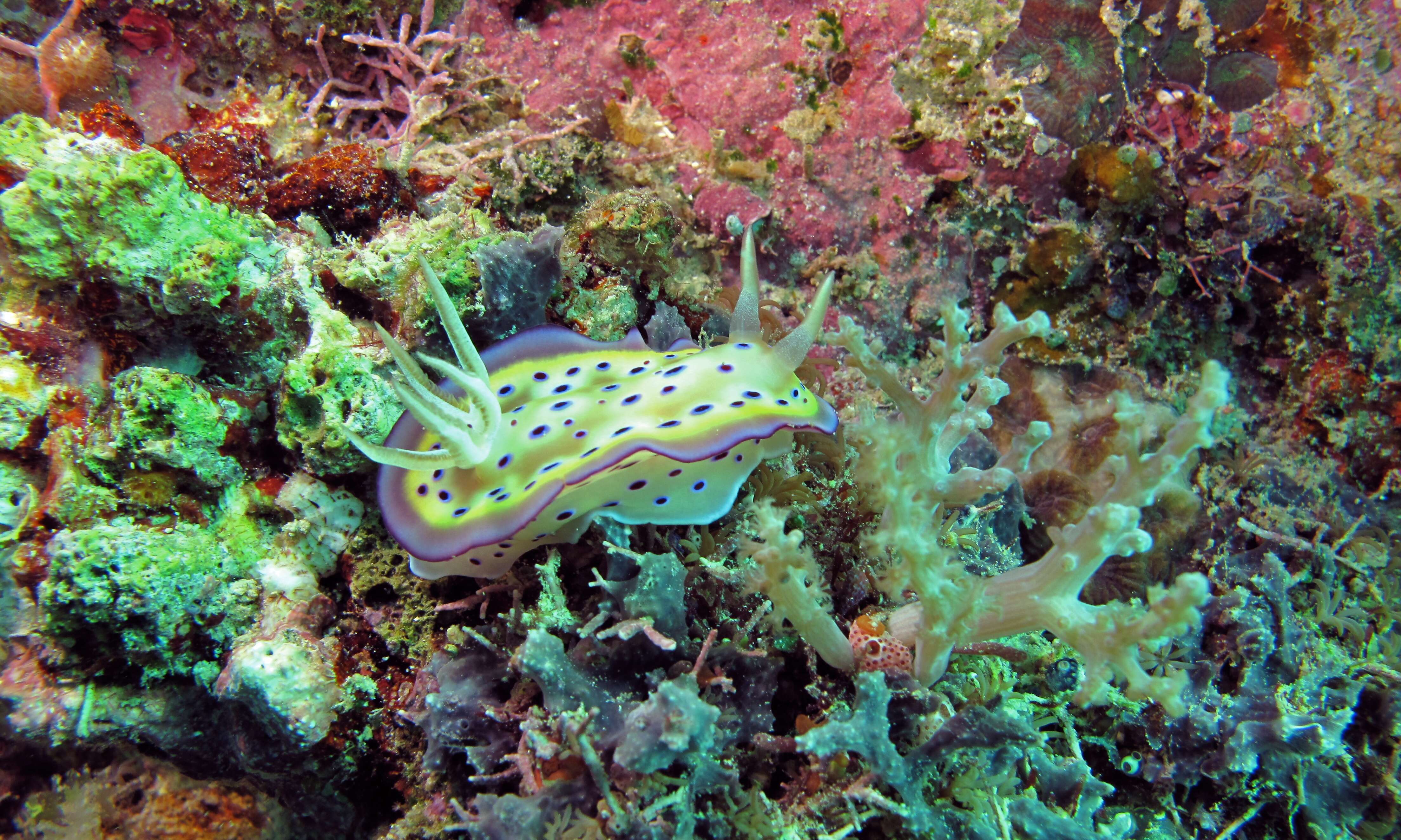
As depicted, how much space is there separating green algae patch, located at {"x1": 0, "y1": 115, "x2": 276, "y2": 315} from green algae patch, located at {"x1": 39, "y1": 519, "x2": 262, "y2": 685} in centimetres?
98

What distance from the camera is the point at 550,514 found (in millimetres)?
2293

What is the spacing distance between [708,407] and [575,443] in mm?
548

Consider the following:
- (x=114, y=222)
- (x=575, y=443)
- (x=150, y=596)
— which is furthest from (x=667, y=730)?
(x=114, y=222)

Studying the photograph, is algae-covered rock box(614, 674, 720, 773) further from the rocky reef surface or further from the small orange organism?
the small orange organism

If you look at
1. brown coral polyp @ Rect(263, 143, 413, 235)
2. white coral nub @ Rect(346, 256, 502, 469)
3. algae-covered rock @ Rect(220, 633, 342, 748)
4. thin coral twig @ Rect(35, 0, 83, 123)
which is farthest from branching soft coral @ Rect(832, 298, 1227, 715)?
thin coral twig @ Rect(35, 0, 83, 123)

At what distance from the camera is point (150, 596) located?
7.52 feet

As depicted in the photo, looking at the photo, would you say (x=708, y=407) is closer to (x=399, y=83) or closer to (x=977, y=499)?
(x=977, y=499)

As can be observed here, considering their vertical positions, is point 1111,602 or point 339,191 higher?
point 339,191

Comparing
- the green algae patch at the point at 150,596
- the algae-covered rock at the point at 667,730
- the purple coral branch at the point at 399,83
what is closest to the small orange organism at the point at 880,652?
the algae-covered rock at the point at 667,730

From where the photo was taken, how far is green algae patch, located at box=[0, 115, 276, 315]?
236 cm

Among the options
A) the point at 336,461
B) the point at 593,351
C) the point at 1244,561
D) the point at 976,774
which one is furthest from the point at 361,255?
the point at 1244,561

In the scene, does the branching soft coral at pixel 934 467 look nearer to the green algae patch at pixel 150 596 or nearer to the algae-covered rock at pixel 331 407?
the algae-covered rock at pixel 331 407

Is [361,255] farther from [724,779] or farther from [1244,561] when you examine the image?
[1244,561]

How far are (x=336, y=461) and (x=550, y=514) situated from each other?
104 centimetres
